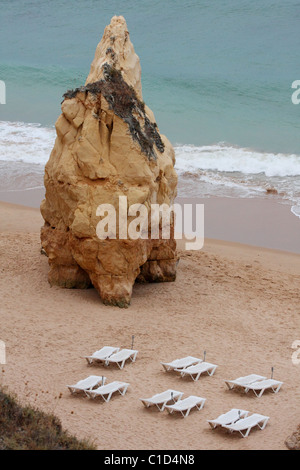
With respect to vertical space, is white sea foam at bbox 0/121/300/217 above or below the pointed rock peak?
below

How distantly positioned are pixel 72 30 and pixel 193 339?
47805mm

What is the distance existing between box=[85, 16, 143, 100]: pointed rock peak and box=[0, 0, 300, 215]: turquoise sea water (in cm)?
949

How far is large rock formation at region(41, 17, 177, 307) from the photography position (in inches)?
616

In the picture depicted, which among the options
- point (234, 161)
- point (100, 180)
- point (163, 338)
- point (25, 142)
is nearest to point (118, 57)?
point (100, 180)

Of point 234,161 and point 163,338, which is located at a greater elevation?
point 234,161

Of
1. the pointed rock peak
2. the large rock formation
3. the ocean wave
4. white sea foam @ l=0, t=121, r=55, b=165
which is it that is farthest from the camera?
the ocean wave

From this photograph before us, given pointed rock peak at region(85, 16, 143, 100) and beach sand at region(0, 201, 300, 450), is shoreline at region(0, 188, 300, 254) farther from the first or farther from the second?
pointed rock peak at region(85, 16, 143, 100)

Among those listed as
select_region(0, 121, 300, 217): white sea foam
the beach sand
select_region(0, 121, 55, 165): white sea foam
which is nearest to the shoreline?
select_region(0, 121, 300, 217): white sea foam

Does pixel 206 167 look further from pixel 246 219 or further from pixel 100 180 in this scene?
pixel 100 180

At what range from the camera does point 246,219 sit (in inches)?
918

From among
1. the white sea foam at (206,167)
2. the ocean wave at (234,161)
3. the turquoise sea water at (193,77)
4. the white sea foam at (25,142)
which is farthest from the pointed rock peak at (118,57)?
the white sea foam at (25,142)

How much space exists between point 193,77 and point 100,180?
3102 cm

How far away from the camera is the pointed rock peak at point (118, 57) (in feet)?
55.4

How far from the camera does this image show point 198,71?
153ft
